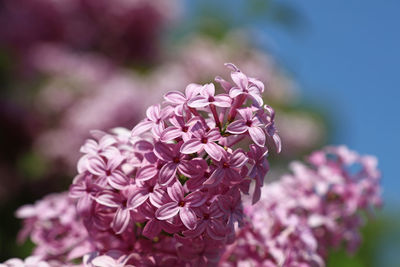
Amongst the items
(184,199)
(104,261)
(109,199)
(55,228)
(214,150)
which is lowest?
(55,228)

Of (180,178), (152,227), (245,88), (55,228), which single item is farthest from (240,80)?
(55,228)

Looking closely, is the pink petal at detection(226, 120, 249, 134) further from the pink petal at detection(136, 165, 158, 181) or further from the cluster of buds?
the pink petal at detection(136, 165, 158, 181)

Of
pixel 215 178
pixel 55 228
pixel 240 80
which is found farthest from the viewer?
pixel 55 228

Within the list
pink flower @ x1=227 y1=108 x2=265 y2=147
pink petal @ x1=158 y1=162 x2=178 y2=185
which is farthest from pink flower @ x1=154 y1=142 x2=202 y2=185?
pink flower @ x1=227 y1=108 x2=265 y2=147

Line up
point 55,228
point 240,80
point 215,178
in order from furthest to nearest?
point 55,228, point 240,80, point 215,178

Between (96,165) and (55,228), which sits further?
(55,228)

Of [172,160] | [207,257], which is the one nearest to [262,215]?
[207,257]

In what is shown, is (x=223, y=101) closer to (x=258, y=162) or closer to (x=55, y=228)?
(x=258, y=162)
